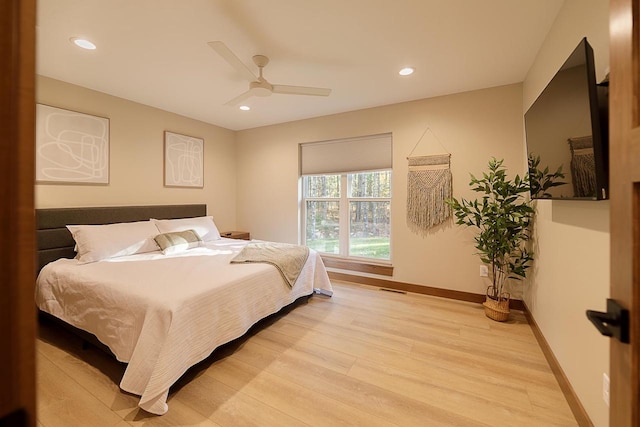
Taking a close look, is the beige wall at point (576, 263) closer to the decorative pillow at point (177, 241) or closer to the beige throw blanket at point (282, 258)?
the beige throw blanket at point (282, 258)

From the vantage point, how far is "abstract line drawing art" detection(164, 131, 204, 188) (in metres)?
3.79

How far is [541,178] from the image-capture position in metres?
1.81

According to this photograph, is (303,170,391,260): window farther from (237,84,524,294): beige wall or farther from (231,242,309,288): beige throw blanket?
(231,242,309,288): beige throw blanket

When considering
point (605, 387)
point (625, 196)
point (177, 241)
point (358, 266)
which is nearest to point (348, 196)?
point (358, 266)

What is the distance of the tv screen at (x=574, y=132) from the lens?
117 centimetres

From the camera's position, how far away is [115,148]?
127 inches

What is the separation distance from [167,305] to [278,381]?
91 cm

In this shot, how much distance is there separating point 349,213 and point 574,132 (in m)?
2.84

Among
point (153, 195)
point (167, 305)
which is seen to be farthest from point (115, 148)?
point (167, 305)

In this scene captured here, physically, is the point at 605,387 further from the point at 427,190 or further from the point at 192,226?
the point at 192,226

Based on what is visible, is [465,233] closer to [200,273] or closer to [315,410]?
[315,410]

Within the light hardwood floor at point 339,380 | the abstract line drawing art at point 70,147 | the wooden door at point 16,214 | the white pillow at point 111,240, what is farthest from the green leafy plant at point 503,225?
the abstract line drawing art at point 70,147

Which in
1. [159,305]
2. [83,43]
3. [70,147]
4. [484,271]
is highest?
[83,43]

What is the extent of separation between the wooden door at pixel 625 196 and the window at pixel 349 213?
3.01 m
